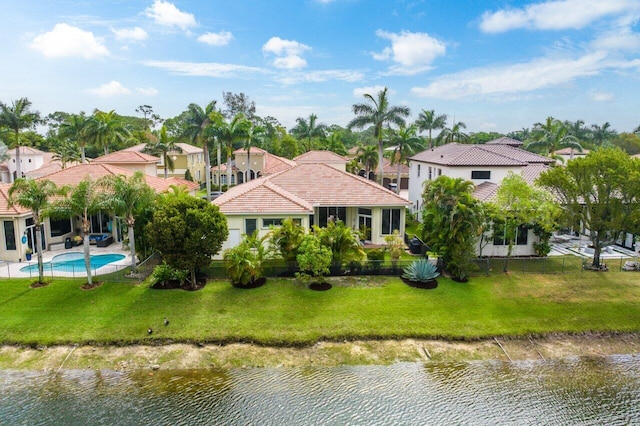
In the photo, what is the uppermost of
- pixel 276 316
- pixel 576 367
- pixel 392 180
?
pixel 392 180

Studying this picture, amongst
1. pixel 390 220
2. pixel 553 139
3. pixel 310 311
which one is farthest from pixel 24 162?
pixel 553 139

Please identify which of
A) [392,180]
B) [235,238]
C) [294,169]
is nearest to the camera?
[235,238]

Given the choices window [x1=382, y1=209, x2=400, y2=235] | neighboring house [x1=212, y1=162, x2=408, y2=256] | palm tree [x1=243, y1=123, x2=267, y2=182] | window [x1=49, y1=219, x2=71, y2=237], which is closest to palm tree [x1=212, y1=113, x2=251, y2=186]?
palm tree [x1=243, y1=123, x2=267, y2=182]

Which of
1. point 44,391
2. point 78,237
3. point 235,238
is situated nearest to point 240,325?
point 44,391

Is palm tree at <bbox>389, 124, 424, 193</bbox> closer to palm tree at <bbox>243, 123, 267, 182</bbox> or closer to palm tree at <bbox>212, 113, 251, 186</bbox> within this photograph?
palm tree at <bbox>243, 123, 267, 182</bbox>

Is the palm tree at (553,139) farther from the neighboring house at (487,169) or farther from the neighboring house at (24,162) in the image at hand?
the neighboring house at (24,162)

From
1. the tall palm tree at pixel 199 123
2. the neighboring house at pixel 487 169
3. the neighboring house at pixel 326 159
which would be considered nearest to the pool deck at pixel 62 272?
the tall palm tree at pixel 199 123

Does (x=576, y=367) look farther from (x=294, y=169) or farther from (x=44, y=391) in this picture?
(x=294, y=169)
